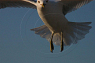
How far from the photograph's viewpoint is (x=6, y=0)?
8.00 m

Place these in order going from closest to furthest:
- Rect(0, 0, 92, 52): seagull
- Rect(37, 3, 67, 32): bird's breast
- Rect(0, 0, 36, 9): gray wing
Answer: Rect(37, 3, 67, 32): bird's breast < Rect(0, 0, 92, 52): seagull < Rect(0, 0, 36, 9): gray wing

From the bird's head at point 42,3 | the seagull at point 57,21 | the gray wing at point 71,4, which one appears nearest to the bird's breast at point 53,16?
the seagull at point 57,21

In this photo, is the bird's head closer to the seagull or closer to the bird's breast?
the seagull

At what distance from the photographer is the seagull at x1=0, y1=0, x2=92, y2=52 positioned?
629cm

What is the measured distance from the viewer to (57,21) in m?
6.75

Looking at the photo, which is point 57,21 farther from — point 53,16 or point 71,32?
point 71,32

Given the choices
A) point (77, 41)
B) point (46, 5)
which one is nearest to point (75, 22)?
point (77, 41)

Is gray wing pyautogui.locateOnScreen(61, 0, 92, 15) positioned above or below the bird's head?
below

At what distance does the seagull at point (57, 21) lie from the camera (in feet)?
20.6

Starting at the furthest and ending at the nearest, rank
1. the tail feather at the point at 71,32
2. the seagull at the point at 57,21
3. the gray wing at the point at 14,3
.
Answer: the gray wing at the point at 14,3, the tail feather at the point at 71,32, the seagull at the point at 57,21

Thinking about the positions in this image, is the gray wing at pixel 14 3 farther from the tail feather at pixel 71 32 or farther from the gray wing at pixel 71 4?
the gray wing at pixel 71 4

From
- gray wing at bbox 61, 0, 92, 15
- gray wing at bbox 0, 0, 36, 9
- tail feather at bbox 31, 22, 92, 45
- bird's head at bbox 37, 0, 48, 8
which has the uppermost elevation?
bird's head at bbox 37, 0, 48, 8

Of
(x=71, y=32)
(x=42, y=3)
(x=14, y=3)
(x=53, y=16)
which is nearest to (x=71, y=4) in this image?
(x=71, y=32)

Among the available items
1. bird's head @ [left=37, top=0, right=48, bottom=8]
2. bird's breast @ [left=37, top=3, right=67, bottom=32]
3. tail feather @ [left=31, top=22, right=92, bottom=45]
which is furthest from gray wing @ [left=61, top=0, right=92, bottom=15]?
bird's head @ [left=37, top=0, right=48, bottom=8]
